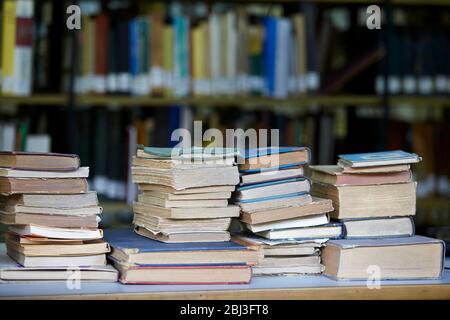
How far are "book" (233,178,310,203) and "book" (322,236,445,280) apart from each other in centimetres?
12

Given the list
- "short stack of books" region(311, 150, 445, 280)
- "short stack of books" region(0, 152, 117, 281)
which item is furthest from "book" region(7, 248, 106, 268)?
"short stack of books" region(311, 150, 445, 280)

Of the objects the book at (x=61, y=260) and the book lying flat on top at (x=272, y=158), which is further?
the book lying flat on top at (x=272, y=158)

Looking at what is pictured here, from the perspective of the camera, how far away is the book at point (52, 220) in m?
1.51

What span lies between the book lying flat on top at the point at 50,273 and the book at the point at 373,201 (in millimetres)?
456

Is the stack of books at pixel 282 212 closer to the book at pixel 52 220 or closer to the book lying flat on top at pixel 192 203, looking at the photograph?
the book lying flat on top at pixel 192 203

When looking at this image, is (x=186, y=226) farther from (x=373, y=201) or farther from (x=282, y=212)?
(x=373, y=201)

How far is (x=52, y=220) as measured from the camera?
59.7 inches

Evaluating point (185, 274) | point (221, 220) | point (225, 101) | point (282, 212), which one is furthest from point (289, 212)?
point (225, 101)

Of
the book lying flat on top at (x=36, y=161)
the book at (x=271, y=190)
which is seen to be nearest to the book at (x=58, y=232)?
the book lying flat on top at (x=36, y=161)

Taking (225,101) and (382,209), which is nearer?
(382,209)

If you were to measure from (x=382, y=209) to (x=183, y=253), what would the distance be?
41 centimetres

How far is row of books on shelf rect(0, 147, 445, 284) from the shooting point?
150 cm

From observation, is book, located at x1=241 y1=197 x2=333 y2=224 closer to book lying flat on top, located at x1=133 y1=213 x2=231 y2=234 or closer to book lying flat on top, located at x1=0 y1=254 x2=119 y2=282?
book lying flat on top, located at x1=133 y1=213 x2=231 y2=234

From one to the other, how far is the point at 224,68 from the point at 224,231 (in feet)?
5.85
